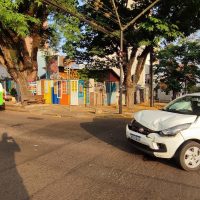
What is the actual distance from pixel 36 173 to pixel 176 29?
17.3 meters

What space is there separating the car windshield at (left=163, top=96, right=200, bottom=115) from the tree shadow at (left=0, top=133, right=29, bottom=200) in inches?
156

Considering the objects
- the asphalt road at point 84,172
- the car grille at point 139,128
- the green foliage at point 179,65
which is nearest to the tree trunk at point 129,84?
the green foliage at point 179,65

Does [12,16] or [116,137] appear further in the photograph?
[12,16]

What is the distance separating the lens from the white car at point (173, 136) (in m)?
7.33

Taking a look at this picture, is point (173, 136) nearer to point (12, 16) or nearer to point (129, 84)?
point (12, 16)

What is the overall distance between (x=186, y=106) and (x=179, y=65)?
23.9 m

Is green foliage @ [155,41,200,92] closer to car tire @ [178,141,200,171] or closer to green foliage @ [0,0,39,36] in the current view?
green foliage @ [0,0,39,36]

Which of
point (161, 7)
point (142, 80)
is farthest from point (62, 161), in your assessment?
point (142, 80)

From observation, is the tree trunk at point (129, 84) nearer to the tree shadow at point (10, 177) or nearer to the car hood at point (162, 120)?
the tree shadow at point (10, 177)

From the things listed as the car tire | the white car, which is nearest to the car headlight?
the white car

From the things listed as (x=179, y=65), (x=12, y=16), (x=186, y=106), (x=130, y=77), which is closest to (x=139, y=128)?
(x=186, y=106)

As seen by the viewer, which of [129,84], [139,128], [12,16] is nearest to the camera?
[139,128]

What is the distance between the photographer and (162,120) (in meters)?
7.75

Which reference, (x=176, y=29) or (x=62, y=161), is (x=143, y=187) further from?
(x=176, y=29)
